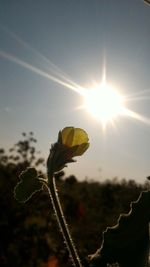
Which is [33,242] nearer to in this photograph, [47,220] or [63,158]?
[47,220]

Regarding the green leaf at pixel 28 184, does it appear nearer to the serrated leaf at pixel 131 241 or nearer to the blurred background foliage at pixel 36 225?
the serrated leaf at pixel 131 241

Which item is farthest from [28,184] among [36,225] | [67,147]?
[36,225]

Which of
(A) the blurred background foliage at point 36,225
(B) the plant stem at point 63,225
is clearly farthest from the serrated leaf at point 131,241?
(A) the blurred background foliage at point 36,225

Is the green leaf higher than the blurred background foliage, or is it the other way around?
the blurred background foliage

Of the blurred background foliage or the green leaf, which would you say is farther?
the blurred background foliage

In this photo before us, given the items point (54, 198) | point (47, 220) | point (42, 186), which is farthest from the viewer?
point (47, 220)

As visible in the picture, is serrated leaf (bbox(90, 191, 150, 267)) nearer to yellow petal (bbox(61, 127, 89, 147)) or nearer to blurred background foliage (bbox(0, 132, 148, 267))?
yellow petal (bbox(61, 127, 89, 147))

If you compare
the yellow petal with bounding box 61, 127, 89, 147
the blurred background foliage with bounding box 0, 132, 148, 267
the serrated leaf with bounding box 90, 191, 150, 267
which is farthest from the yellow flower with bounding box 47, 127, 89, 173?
the blurred background foliage with bounding box 0, 132, 148, 267

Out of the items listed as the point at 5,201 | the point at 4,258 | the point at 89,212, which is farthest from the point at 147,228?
the point at 89,212
